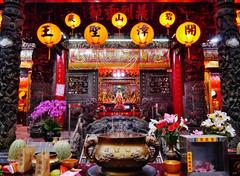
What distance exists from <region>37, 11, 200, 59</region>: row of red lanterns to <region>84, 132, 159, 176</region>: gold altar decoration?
13.5ft

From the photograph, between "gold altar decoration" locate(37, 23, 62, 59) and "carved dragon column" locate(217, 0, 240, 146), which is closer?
"carved dragon column" locate(217, 0, 240, 146)

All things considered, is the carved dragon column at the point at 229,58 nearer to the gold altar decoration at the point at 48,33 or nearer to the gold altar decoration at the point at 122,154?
the gold altar decoration at the point at 122,154

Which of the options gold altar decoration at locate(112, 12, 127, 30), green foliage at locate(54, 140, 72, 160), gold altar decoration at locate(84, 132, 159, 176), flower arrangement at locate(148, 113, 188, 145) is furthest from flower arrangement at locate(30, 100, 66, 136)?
gold altar decoration at locate(112, 12, 127, 30)

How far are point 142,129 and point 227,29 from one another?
7.50 feet

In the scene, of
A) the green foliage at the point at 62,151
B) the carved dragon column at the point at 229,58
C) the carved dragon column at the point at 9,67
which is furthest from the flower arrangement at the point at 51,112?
the carved dragon column at the point at 229,58

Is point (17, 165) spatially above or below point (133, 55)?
below

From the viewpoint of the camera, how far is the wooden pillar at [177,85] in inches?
324

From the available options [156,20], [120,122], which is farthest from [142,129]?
[156,20]

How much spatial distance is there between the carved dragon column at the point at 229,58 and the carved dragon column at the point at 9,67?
11.5 ft

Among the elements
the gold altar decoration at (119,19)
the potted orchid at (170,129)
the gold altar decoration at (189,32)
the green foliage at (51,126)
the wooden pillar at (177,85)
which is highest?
the gold altar decoration at (119,19)

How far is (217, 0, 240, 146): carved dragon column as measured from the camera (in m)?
3.80

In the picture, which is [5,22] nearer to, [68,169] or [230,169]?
[68,169]

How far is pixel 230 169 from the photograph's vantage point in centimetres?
132

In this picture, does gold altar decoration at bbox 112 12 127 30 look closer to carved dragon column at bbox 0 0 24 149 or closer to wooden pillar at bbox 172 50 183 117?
carved dragon column at bbox 0 0 24 149
